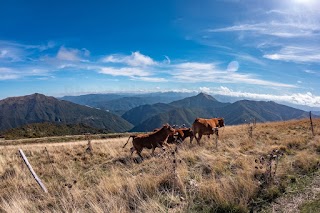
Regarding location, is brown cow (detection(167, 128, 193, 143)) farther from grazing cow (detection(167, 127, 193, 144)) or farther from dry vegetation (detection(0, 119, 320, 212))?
dry vegetation (detection(0, 119, 320, 212))

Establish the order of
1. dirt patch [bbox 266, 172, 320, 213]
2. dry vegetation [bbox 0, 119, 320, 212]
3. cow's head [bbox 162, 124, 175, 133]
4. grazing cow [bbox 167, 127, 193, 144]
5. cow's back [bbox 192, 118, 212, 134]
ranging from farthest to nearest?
cow's back [bbox 192, 118, 212, 134], grazing cow [bbox 167, 127, 193, 144], cow's head [bbox 162, 124, 175, 133], dry vegetation [bbox 0, 119, 320, 212], dirt patch [bbox 266, 172, 320, 213]

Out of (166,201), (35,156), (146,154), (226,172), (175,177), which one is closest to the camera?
(166,201)

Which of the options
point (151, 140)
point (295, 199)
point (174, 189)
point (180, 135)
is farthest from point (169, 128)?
point (295, 199)

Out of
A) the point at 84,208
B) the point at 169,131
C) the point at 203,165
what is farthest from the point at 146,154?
the point at 84,208

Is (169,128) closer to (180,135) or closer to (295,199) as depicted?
(180,135)

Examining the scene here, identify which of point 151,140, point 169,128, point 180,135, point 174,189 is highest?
point 169,128

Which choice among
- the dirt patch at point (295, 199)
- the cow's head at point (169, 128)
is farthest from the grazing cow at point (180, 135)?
the dirt patch at point (295, 199)

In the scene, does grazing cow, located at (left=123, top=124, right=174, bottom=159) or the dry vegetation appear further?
grazing cow, located at (left=123, top=124, right=174, bottom=159)

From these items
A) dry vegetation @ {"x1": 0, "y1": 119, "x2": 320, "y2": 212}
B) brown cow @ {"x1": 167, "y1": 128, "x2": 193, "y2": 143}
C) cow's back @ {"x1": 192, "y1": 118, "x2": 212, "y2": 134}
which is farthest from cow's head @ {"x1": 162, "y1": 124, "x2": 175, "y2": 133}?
dry vegetation @ {"x1": 0, "y1": 119, "x2": 320, "y2": 212}

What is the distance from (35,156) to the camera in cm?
1593

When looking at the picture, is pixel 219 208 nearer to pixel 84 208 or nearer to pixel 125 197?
pixel 125 197

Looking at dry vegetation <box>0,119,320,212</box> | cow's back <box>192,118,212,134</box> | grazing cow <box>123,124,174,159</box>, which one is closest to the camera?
dry vegetation <box>0,119,320,212</box>

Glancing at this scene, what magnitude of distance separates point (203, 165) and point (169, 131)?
4.78 m

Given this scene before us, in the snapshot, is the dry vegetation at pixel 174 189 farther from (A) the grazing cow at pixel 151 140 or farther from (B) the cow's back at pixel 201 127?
(B) the cow's back at pixel 201 127
